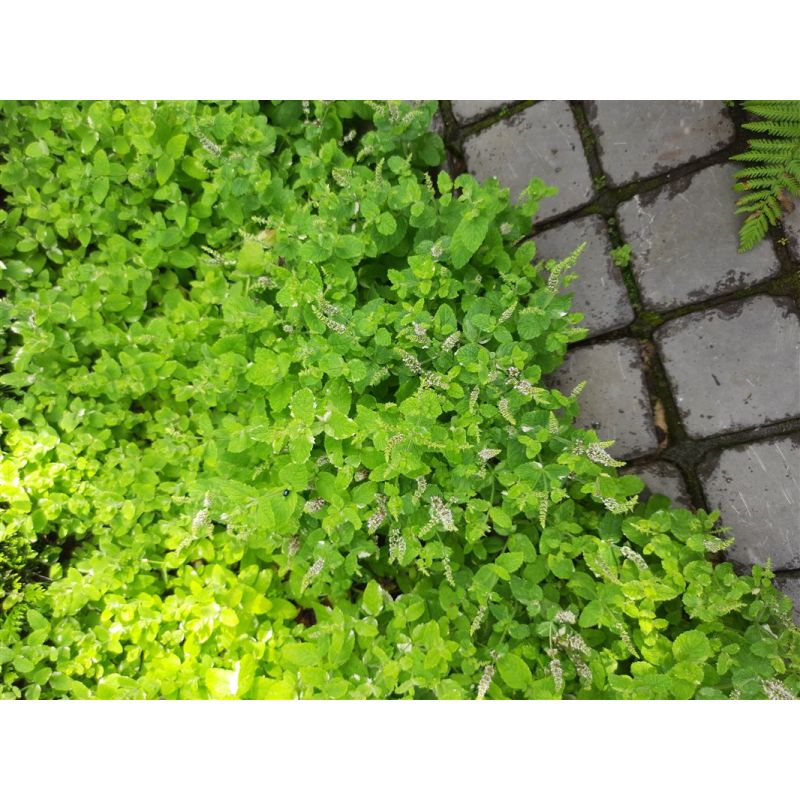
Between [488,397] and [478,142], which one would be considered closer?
[488,397]

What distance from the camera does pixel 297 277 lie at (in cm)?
190

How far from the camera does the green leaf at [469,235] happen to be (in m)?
1.75

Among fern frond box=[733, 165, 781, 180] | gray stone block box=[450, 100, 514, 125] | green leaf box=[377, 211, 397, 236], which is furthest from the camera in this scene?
gray stone block box=[450, 100, 514, 125]

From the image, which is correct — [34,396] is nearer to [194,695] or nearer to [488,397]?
[194,695]

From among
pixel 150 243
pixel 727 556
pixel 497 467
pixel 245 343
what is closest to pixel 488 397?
pixel 497 467

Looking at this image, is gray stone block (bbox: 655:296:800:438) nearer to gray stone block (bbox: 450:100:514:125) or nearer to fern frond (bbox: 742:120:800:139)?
fern frond (bbox: 742:120:800:139)

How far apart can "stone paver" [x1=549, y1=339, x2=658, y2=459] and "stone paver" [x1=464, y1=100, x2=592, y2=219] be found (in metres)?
0.62


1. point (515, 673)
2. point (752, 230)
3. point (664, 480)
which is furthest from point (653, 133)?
point (515, 673)

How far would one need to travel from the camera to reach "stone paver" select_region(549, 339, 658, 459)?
2.33 m

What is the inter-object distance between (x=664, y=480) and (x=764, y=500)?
13.9 inches

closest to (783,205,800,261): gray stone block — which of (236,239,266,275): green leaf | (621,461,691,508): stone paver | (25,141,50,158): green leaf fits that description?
(621,461,691,508): stone paver

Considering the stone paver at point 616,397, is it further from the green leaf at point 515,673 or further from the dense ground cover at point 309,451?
the green leaf at point 515,673

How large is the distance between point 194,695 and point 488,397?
4.34ft
